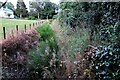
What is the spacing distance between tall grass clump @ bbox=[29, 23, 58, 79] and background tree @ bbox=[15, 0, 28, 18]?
44cm

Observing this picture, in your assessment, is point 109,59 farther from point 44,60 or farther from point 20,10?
point 20,10

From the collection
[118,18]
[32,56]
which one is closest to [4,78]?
[32,56]

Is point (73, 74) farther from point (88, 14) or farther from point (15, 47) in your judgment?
point (88, 14)

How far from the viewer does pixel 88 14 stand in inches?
115

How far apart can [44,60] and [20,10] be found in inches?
24.5

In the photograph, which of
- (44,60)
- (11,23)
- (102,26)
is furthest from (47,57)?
(102,26)

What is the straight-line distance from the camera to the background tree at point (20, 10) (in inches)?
90.5

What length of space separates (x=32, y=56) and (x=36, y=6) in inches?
22.6

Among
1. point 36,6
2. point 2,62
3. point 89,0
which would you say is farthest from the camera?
point 89,0

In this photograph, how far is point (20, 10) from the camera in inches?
95.3

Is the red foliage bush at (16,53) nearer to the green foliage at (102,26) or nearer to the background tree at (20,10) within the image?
the background tree at (20,10)

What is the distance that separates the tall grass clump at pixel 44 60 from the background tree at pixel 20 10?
439mm

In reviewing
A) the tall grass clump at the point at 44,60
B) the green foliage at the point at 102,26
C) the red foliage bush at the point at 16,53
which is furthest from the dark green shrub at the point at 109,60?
the red foliage bush at the point at 16,53

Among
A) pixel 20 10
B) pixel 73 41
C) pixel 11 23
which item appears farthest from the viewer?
pixel 73 41
